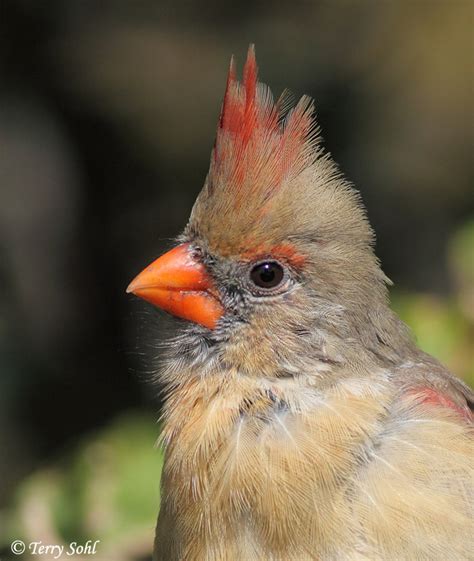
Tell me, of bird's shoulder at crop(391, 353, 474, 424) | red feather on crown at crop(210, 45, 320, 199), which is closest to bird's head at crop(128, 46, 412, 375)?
red feather on crown at crop(210, 45, 320, 199)

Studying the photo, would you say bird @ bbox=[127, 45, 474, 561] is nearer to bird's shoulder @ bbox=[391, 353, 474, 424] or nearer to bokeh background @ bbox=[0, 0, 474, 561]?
bird's shoulder @ bbox=[391, 353, 474, 424]

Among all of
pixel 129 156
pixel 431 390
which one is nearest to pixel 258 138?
pixel 431 390

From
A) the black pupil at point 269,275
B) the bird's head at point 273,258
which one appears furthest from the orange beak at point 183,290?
the black pupil at point 269,275

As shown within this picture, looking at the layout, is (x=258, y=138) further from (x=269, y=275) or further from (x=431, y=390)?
(x=431, y=390)

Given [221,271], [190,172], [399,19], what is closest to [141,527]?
[221,271]

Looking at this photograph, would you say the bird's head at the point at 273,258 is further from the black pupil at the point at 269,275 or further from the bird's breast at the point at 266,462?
the bird's breast at the point at 266,462

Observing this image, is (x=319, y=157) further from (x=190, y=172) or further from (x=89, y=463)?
(x=190, y=172)
